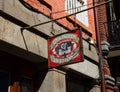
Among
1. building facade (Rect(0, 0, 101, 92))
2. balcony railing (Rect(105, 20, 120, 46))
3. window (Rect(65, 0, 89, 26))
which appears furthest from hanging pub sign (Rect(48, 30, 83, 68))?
balcony railing (Rect(105, 20, 120, 46))

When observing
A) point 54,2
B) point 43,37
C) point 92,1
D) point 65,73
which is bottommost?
point 65,73

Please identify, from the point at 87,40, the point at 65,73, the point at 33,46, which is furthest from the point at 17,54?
the point at 87,40

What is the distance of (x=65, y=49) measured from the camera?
749 centimetres

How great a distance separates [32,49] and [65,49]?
2.81 feet

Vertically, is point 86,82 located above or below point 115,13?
below

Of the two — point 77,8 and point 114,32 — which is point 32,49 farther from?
→ point 114,32

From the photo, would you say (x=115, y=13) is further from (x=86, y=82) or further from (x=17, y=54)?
(x=17, y=54)

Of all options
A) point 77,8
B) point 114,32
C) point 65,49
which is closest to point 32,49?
point 65,49

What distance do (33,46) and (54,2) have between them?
2.02 metres

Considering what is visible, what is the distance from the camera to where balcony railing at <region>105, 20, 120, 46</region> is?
12231 millimetres

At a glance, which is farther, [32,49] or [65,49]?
[32,49]

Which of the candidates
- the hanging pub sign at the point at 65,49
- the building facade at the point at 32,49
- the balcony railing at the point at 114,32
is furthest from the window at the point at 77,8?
the hanging pub sign at the point at 65,49

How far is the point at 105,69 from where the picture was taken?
464 inches

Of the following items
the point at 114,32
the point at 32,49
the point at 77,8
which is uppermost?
the point at 77,8
